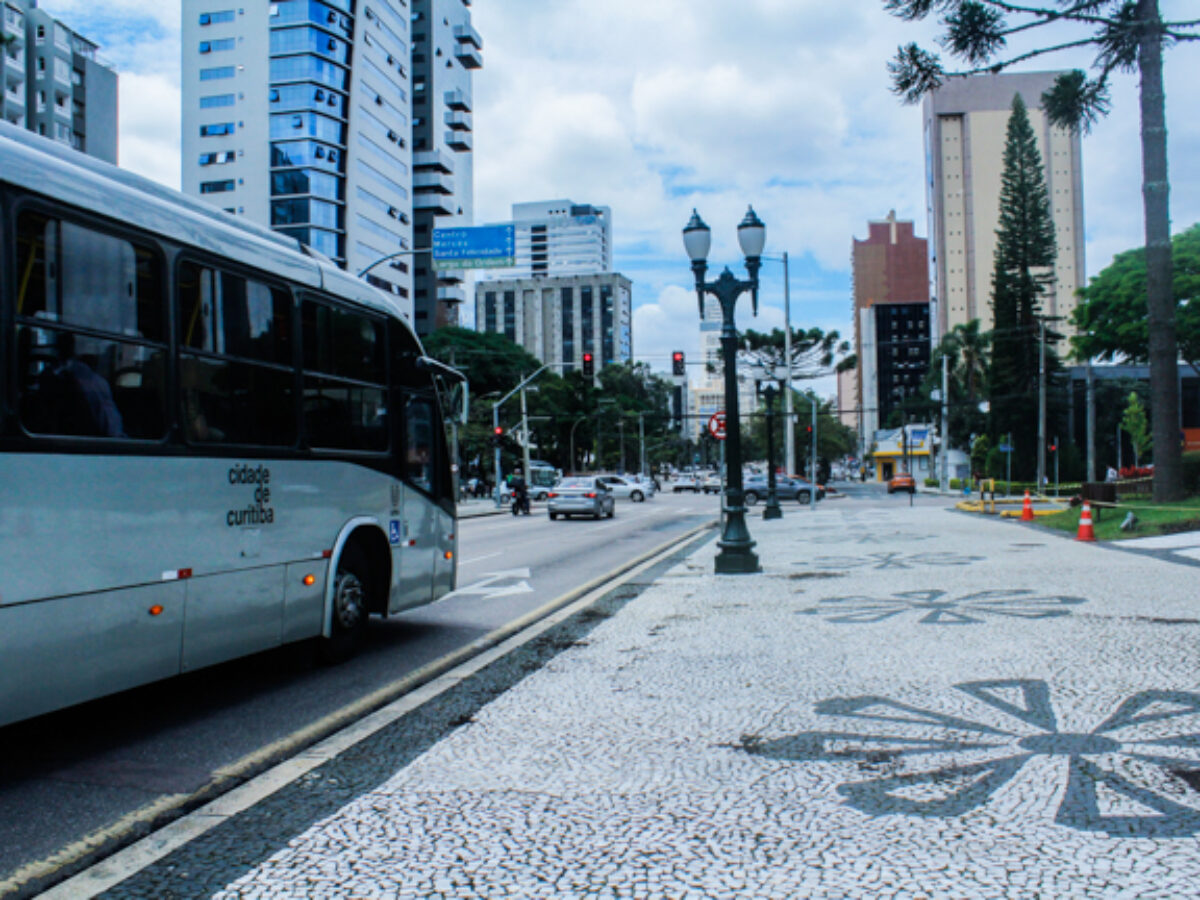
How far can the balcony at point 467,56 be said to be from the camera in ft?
372

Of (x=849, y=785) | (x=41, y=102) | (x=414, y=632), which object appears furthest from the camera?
(x=41, y=102)

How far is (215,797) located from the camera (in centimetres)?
456

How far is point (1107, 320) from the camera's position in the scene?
42.7 m

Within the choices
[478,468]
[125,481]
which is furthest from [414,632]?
[478,468]

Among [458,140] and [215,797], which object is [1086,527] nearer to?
[215,797]

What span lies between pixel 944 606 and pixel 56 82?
84.0 metres

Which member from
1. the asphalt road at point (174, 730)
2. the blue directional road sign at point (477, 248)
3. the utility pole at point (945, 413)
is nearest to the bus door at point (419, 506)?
the asphalt road at point (174, 730)

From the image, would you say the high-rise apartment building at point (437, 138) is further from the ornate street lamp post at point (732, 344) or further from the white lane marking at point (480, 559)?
the ornate street lamp post at point (732, 344)

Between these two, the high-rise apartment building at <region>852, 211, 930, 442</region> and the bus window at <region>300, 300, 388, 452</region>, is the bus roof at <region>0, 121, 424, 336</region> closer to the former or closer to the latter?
the bus window at <region>300, 300, 388, 452</region>

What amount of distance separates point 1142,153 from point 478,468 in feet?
163

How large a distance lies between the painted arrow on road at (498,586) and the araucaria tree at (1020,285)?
178ft

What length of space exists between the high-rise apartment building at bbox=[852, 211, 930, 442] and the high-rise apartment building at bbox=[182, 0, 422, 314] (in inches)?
3796

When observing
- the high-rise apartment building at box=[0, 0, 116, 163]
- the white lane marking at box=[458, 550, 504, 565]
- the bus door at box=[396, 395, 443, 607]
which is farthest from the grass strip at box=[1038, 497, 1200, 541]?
the high-rise apartment building at box=[0, 0, 116, 163]

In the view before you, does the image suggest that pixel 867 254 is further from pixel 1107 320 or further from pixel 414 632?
pixel 414 632
